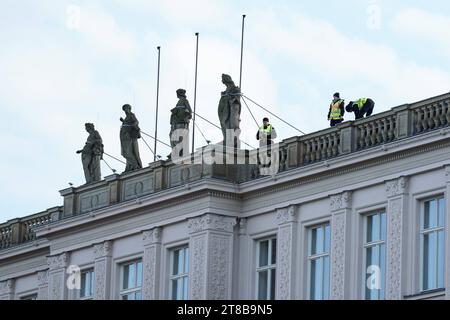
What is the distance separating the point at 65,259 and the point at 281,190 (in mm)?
9294

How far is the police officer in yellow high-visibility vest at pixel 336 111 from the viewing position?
179ft

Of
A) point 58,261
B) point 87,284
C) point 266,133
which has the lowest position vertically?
point 87,284

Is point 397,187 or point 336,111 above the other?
point 336,111

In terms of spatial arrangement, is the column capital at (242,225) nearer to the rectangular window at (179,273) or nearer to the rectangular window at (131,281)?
the rectangular window at (179,273)

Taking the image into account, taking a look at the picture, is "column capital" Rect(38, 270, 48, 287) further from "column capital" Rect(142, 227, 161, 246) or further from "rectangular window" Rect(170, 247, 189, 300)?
"rectangular window" Rect(170, 247, 189, 300)

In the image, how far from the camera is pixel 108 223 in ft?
194

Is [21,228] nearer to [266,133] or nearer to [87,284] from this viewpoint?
[87,284]

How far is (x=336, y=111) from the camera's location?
2151 inches

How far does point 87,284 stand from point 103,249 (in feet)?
5.52

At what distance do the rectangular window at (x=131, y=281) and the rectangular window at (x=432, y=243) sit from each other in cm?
1076

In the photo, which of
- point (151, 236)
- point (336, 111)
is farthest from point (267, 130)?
point (151, 236)

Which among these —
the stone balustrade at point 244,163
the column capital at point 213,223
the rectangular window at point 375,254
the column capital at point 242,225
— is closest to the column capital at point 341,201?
the rectangular window at point 375,254

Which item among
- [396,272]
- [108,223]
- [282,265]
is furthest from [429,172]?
[108,223]

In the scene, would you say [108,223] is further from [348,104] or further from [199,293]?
[348,104]
